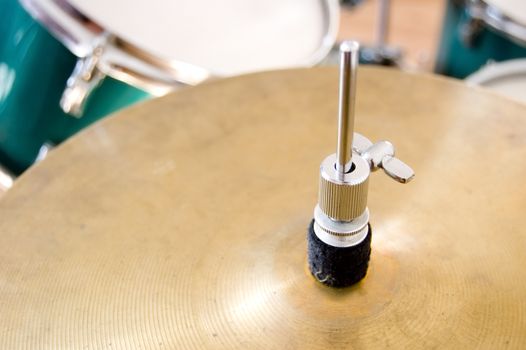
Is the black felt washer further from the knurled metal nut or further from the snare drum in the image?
the snare drum

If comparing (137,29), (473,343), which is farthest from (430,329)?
(137,29)

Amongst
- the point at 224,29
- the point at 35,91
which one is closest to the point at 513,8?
the point at 224,29

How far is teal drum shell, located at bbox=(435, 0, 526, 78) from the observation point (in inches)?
39.2

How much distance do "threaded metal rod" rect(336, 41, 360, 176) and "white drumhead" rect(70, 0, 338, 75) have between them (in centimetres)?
44

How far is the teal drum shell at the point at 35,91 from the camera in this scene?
0.87 metres

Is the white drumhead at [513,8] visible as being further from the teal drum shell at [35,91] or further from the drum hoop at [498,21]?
the teal drum shell at [35,91]

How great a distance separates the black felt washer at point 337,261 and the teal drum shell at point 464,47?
0.59m

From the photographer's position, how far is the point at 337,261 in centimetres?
51

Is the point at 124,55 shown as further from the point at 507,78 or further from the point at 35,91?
the point at 507,78

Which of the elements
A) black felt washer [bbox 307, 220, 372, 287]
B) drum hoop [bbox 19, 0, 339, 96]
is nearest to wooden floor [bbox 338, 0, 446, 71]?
drum hoop [bbox 19, 0, 339, 96]

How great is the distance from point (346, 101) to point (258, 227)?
0.19m

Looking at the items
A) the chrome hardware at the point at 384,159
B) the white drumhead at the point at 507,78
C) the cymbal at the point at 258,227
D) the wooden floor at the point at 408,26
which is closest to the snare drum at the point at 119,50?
the cymbal at the point at 258,227

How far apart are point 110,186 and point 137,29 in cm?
32

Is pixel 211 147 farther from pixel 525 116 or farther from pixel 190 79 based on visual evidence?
pixel 525 116
